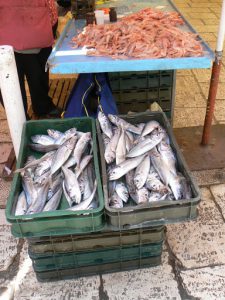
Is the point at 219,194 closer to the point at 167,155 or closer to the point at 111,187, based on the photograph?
the point at 167,155

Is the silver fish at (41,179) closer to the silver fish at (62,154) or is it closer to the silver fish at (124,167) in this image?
the silver fish at (62,154)

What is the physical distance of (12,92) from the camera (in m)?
3.09

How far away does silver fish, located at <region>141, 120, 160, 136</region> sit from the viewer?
314 cm

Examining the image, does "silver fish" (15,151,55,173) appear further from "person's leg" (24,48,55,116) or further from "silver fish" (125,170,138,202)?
"person's leg" (24,48,55,116)

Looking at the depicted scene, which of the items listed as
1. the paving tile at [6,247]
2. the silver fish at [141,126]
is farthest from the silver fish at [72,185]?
the paving tile at [6,247]

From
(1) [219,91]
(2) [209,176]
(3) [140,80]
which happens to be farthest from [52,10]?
(1) [219,91]

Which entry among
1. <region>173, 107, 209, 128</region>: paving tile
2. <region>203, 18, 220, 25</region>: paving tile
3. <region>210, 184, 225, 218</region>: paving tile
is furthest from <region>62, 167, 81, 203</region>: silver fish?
<region>203, 18, 220, 25</region>: paving tile

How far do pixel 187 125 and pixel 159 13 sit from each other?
5.22ft

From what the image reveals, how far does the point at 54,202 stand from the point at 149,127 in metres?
1.19

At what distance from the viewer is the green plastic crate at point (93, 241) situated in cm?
261

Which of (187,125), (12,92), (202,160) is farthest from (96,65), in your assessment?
(187,125)

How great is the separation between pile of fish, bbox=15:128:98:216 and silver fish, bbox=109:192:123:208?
0.38ft

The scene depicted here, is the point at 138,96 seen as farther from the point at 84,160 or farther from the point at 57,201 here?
the point at 57,201

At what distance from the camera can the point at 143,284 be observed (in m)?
2.79
